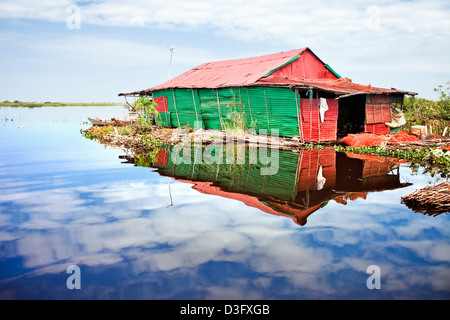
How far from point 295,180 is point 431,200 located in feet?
11.6

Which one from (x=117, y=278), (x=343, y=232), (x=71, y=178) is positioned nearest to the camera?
(x=117, y=278)

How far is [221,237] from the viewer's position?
19.7 ft

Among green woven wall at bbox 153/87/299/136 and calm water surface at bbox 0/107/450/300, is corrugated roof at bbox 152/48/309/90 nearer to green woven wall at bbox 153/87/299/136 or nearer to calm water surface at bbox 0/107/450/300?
green woven wall at bbox 153/87/299/136

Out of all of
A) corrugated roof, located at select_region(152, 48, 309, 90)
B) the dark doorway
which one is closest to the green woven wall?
corrugated roof, located at select_region(152, 48, 309, 90)

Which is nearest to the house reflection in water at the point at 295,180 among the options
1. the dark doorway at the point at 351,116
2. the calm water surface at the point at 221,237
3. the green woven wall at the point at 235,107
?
the calm water surface at the point at 221,237

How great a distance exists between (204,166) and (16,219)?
672 centimetres

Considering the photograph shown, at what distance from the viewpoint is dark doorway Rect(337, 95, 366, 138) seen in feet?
68.7

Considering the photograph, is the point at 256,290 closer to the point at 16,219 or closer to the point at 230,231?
the point at 230,231

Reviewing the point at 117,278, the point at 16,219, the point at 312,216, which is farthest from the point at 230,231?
the point at 16,219

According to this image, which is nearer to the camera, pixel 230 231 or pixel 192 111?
pixel 230 231

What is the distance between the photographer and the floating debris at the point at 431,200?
754cm

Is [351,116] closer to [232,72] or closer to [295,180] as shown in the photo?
[232,72]

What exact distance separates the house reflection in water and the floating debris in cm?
112

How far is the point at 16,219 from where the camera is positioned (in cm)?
712
